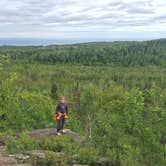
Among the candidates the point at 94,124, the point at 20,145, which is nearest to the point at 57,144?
the point at 20,145

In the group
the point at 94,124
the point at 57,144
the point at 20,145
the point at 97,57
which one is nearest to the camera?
the point at 20,145

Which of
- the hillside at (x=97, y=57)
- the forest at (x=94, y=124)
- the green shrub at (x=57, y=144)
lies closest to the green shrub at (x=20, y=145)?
the forest at (x=94, y=124)

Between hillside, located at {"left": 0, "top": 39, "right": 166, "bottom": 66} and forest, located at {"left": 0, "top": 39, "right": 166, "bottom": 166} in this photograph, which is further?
hillside, located at {"left": 0, "top": 39, "right": 166, "bottom": 66}

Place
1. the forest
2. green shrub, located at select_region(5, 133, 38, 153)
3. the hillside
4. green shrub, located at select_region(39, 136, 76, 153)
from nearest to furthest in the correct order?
1. green shrub, located at select_region(5, 133, 38, 153)
2. the forest
3. green shrub, located at select_region(39, 136, 76, 153)
4. the hillside

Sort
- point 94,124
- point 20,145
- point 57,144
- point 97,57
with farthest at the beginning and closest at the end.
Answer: point 97,57 < point 94,124 < point 57,144 < point 20,145

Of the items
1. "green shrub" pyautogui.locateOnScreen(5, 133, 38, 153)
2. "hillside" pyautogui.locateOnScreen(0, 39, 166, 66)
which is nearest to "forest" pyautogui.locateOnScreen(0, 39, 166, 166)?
"green shrub" pyautogui.locateOnScreen(5, 133, 38, 153)

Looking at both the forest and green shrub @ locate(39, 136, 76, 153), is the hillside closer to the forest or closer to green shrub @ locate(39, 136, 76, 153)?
the forest

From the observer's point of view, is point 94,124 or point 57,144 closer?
point 57,144

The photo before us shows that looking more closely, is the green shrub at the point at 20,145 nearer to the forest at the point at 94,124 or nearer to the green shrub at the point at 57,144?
the forest at the point at 94,124

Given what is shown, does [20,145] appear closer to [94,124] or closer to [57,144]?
[57,144]

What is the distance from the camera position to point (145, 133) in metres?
24.0

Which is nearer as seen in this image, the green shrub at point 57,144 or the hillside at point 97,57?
the green shrub at point 57,144

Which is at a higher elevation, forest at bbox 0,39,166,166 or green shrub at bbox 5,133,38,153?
green shrub at bbox 5,133,38,153

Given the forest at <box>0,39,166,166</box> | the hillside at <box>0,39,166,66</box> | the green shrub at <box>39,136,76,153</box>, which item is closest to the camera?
the forest at <box>0,39,166,166</box>
